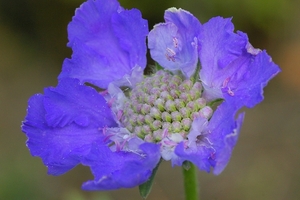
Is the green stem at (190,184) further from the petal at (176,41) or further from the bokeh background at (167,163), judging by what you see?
the bokeh background at (167,163)

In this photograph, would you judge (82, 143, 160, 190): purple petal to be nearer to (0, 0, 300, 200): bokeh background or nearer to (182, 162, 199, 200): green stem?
(182, 162, 199, 200): green stem

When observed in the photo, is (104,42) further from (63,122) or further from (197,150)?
(197,150)

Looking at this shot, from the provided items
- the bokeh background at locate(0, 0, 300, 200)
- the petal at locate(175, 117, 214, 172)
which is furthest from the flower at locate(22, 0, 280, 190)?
the bokeh background at locate(0, 0, 300, 200)

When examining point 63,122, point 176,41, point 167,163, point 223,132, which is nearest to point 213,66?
point 176,41

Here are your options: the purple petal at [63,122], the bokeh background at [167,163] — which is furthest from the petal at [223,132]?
the bokeh background at [167,163]

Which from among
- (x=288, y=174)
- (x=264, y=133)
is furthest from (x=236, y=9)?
(x=288, y=174)
